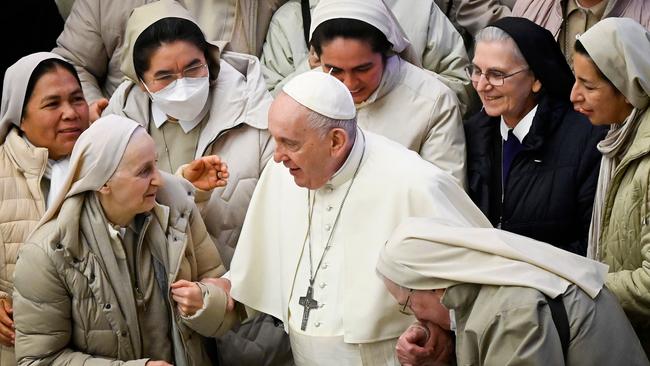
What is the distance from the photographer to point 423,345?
419 cm

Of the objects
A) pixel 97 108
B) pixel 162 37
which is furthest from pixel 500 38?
pixel 97 108

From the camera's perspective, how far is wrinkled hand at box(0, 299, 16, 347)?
489 centimetres

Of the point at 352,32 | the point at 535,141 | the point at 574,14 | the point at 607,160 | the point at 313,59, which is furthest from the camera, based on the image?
the point at 574,14

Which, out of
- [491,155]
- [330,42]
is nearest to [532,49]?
[491,155]

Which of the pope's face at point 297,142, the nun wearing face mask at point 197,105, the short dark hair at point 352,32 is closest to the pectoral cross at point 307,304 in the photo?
the pope's face at point 297,142

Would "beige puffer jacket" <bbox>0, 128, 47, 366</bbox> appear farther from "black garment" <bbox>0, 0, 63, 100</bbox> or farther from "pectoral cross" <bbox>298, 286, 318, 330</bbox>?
"black garment" <bbox>0, 0, 63, 100</bbox>

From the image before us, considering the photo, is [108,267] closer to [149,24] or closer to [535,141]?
[149,24]

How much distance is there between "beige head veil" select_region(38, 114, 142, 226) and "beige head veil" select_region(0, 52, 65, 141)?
786 mm

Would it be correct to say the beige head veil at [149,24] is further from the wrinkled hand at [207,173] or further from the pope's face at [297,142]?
the pope's face at [297,142]

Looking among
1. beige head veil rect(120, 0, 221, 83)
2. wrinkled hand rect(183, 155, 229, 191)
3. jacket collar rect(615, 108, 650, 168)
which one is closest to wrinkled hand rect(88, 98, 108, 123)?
beige head veil rect(120, 0, 221, 83)

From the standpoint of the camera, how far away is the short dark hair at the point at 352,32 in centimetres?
530

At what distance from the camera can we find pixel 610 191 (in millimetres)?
4723

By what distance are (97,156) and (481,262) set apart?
1.58 metres

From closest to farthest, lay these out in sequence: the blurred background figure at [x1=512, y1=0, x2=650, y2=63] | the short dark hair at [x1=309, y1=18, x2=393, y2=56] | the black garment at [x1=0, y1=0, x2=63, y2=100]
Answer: the short dark hair at [x1=309, y1=18, x2=393, y2=56], the blurred background figure at [x1=512, y1=0, x2=650, y2=63], the black garment at [x1=0, y1=0, x2=63, y2=100]
